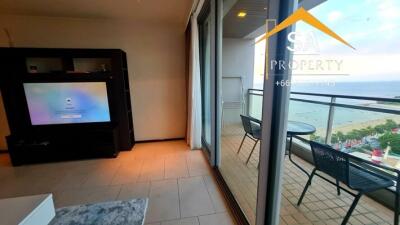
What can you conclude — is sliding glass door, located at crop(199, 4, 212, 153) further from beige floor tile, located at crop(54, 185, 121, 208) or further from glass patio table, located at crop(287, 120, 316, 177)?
beige floor tile, located at crop(54, 185, 121, 208)

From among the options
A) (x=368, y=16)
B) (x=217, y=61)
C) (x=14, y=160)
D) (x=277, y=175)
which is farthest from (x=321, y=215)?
(x=14, y=160)

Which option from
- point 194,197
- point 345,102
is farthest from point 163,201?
point 345,102

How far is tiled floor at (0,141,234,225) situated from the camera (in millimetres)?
1829

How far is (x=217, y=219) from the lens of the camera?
172 cm

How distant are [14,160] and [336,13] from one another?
4307mm

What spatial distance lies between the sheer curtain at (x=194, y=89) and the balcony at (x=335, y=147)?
95cm

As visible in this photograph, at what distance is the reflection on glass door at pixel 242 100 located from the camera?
192 cm

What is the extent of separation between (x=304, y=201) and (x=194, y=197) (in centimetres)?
116

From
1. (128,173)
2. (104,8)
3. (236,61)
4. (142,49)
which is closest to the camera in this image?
(128,173)

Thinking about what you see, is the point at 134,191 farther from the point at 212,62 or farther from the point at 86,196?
the point at 212,62

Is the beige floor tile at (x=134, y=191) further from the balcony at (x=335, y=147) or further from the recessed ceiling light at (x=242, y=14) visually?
the recessed ceiling light at (x=242, y=14)

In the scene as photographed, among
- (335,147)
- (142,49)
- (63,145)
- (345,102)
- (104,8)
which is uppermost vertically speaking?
(104,8)

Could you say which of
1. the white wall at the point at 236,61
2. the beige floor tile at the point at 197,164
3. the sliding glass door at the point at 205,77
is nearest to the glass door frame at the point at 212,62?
the beige floor tile at the point at 197,164

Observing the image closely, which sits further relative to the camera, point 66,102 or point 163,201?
point 66,102
